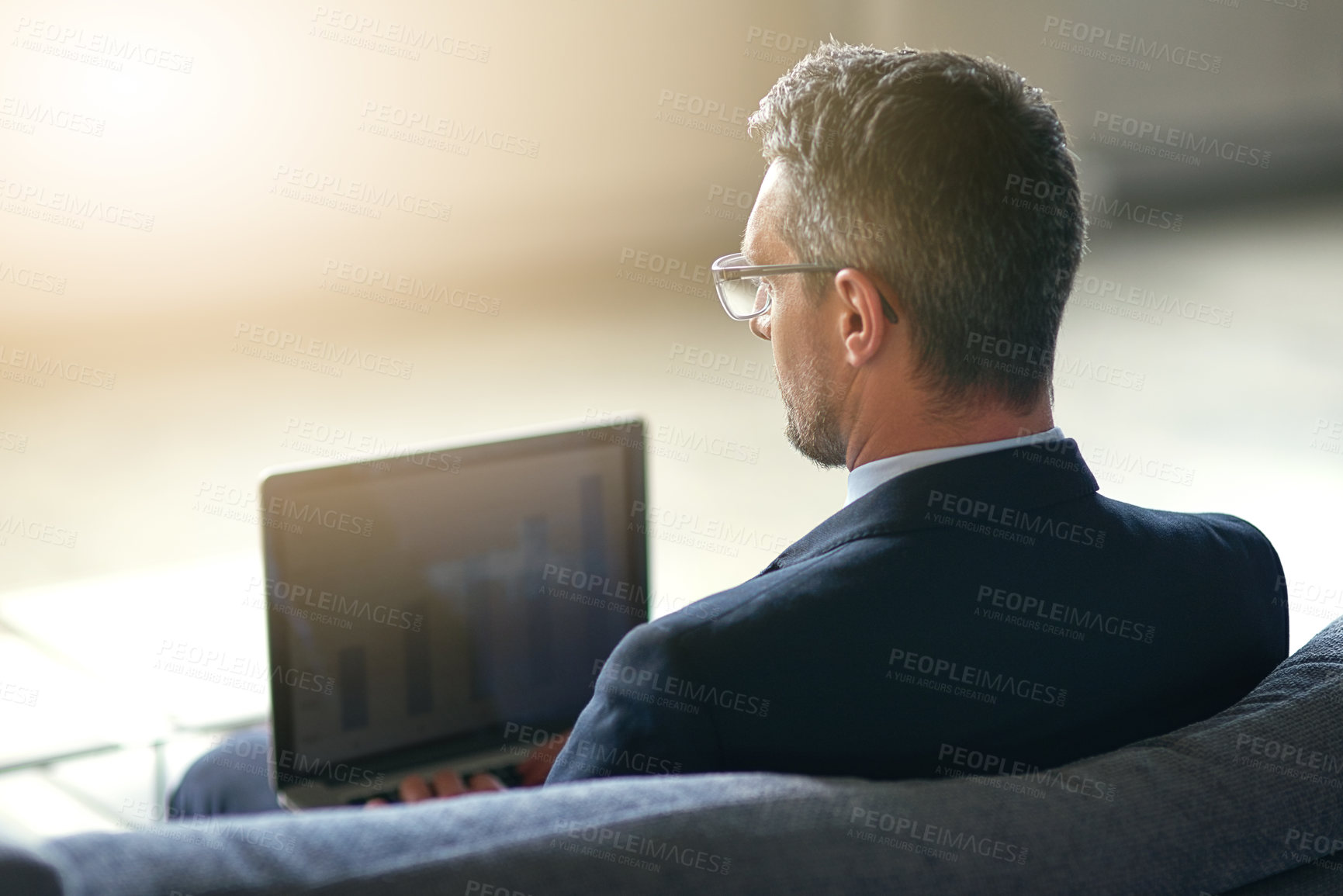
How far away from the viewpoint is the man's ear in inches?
43.1

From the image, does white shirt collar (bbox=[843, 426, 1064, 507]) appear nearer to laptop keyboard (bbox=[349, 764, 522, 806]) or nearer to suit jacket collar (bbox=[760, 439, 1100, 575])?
suit jacket collar (bbox=[760, 439, 1100, 575])

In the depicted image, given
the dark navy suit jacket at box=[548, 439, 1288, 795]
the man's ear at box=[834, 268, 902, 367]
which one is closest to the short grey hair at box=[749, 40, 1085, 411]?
the man's ear at box=[834, 268, 902, 367]

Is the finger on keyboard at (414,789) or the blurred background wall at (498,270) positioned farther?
the blurred background wall at (498,270)

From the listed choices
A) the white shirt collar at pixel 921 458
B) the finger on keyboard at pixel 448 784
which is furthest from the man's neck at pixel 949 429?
the finger on keyboard at pixel 448 784

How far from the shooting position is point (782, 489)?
12.5ft

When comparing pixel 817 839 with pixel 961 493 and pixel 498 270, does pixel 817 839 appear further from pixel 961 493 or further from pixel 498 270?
pixel 498 270

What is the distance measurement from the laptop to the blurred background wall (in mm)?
653

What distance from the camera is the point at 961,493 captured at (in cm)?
96

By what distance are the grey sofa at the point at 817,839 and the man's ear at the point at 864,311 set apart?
434 millimetres

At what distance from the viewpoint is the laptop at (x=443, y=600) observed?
130 centimetres

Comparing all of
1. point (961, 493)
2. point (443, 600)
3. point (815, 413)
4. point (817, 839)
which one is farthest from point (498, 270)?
point (817, 839)

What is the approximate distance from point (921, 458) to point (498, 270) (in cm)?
622

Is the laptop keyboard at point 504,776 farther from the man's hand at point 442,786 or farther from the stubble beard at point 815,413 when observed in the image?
the stubble beard at point 815,413

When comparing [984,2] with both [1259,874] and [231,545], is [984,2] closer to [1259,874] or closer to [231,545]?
[231,545]
